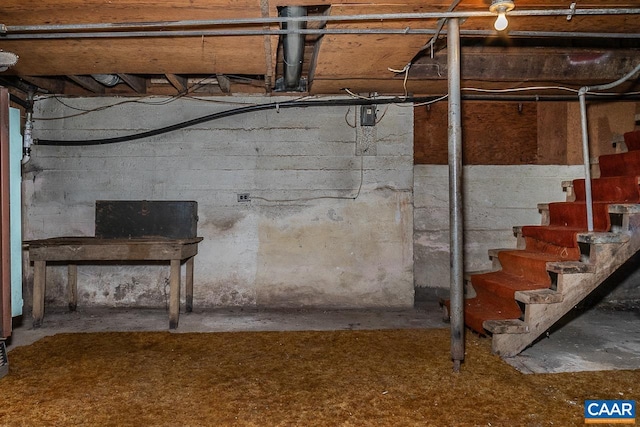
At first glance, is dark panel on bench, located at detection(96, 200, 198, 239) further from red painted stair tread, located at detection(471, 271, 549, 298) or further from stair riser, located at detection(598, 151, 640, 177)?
stair riser, located at detection(598, 151, 640, 177)

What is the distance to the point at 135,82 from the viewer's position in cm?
427

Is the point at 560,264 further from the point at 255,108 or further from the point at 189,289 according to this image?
the point at 189,289

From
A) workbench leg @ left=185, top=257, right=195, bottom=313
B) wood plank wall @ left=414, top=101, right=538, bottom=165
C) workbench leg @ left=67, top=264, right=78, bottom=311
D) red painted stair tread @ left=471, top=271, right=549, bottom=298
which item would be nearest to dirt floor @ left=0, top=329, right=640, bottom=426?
red painted stair tread @ left=471, top=271, right=549, bottom=298

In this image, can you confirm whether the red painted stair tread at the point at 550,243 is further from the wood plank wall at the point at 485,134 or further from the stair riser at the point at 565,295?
the wood plank wall at the point at 485,134

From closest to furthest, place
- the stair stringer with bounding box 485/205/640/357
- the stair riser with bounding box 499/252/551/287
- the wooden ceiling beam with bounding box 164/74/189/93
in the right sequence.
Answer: the stair stringer with bounding box 485/205/640/357 → the stair riser with bounding box 499/252/551/287 → the wooden ceiling beam with bounding box 164/74/189/93

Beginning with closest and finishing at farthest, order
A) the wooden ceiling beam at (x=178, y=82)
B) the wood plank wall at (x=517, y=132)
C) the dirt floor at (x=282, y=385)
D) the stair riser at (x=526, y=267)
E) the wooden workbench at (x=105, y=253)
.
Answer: the dirt floor at (x=282, y=385)
the stair riser at (x=526, y=267)
the wooden workbench at (x=105, y=253)
the wooden ceiling beam at (x=178, y=82)
the wood plank wall at (x=517, y=132)

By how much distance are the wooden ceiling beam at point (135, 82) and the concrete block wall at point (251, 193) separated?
6.0 inches

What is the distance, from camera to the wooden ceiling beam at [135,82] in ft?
13.4

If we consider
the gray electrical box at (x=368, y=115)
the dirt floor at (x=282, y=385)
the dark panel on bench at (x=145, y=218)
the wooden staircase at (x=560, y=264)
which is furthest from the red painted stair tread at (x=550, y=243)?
the dark panel on bench at (x=145, y=218)

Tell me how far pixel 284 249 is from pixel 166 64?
208 centimetres

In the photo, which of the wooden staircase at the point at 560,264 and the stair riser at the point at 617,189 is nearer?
the wooden staircase at the point at 560,264

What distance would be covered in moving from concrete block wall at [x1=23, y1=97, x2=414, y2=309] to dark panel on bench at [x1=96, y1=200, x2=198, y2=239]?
9 cm

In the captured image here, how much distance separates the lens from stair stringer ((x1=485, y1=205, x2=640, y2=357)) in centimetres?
298

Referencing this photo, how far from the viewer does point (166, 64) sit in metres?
3.65
